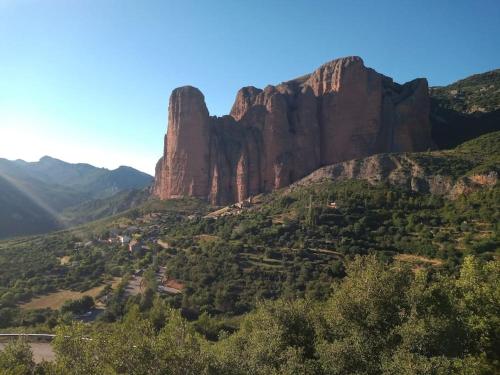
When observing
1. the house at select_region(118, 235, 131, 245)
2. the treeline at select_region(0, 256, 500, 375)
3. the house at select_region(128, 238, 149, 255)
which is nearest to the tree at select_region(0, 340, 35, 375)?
the treeline at select_region(0, 256, 500, 375)

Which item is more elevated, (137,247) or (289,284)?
(137,247)

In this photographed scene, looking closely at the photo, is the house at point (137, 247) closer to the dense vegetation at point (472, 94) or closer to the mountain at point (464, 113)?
the mountain at point (464, 113)

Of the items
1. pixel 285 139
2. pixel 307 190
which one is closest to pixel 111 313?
pixel 307 190

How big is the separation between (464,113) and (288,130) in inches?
1567

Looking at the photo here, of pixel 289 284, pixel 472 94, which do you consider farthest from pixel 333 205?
pixel 472 94

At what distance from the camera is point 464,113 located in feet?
273

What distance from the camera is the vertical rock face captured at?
75.1m

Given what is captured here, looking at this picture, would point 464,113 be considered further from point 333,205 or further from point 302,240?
point 302,240

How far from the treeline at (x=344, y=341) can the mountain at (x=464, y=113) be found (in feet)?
212

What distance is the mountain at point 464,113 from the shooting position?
74.8 m

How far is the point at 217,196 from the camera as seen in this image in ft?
275

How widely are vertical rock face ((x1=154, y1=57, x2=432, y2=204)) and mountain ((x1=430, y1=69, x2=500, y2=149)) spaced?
5721mm

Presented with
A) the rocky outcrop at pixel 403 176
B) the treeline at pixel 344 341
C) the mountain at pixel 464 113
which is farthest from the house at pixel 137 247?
the mountain at pixel 464 113

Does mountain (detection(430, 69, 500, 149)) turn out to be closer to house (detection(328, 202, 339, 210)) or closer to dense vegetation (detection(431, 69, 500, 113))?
dense vegetation (detection(431, 69, 500, 113))
